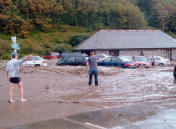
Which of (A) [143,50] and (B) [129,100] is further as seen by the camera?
(A) [143,50]

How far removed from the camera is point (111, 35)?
48.0 meters

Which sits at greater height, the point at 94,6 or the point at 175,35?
the point at 94,6

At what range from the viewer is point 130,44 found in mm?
45250

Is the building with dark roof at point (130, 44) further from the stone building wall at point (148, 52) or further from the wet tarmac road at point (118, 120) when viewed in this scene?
the wet tarmac road at point (118, 120)

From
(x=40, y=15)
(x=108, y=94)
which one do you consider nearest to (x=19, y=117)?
(x=108, y=94)

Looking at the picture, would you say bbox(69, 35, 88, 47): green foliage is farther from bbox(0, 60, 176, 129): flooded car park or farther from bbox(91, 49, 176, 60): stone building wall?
bbox(0, 60, 176, 129): flooded car park

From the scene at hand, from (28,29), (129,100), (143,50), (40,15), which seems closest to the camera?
(129,100)

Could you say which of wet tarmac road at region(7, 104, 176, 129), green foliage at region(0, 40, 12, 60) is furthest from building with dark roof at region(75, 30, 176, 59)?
wet tarmac road at region(7, 104, 176, 129)

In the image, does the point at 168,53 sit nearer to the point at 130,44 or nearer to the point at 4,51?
the point at 130,44

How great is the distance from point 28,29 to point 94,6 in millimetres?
21207

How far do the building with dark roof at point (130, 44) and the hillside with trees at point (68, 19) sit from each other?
48.0ft

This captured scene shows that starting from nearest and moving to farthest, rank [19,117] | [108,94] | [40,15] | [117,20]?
1. [19,117]
2. [108,94]
3. [40,15]
4. [117,20]

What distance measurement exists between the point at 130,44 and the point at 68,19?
3554 centimetres

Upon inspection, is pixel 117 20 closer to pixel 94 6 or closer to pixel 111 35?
pixel 94 6
